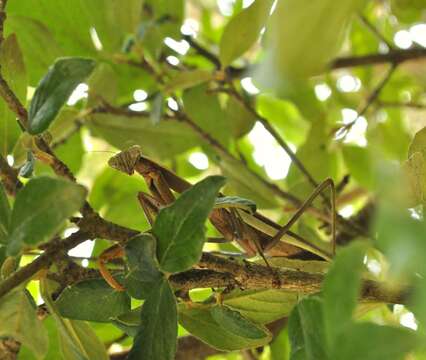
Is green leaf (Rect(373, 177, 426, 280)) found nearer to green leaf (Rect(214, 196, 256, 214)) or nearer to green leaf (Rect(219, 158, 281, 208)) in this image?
green leaf (Rect(214, 196, 256, 214))

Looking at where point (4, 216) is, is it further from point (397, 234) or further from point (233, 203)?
point (397, 234)

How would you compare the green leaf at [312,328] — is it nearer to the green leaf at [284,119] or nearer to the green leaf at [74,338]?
the green leaf at [74,338]

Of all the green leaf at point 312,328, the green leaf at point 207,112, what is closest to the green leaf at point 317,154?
the green leaf at point 207,112

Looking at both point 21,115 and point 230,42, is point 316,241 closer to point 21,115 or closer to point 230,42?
point 230,42

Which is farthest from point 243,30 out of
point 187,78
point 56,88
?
point 56,88

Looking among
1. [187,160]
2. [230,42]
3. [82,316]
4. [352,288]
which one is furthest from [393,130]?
[352,288]
